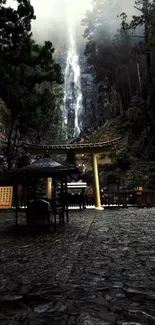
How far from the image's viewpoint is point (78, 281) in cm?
416

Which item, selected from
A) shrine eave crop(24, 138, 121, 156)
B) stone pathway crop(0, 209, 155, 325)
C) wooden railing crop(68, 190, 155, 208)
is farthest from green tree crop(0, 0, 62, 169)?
→ stone pathway crop(0, 209, 155, 325)

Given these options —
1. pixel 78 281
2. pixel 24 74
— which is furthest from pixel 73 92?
pixel 78 281

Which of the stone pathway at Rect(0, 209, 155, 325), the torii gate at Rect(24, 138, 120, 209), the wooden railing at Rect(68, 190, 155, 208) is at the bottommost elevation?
the stone pathway at Rect(0, 209, 155, 325)

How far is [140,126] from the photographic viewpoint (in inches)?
1247

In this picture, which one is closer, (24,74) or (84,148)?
(84,148)

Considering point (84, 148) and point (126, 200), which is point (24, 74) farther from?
point (126, 200)

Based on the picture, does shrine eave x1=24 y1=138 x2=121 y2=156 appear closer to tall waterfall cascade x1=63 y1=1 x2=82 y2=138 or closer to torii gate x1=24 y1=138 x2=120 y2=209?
torii gate x1=24 y1=138 x2=120 y2=209

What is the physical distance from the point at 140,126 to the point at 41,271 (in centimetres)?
2838

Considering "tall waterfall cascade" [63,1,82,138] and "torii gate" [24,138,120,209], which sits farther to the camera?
"tall waterfall cascade" [63,1,82,138]

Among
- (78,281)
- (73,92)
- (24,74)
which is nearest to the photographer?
(78,281)

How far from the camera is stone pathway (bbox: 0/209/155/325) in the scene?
2.98 m

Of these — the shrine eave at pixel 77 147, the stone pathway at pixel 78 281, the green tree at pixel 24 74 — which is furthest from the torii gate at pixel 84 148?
the stone pathway at pixel 78 281

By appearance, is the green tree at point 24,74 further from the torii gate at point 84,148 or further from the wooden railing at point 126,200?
the wooden railing at point 126,200

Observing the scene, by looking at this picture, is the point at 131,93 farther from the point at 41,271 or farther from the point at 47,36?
the point at 41,271
